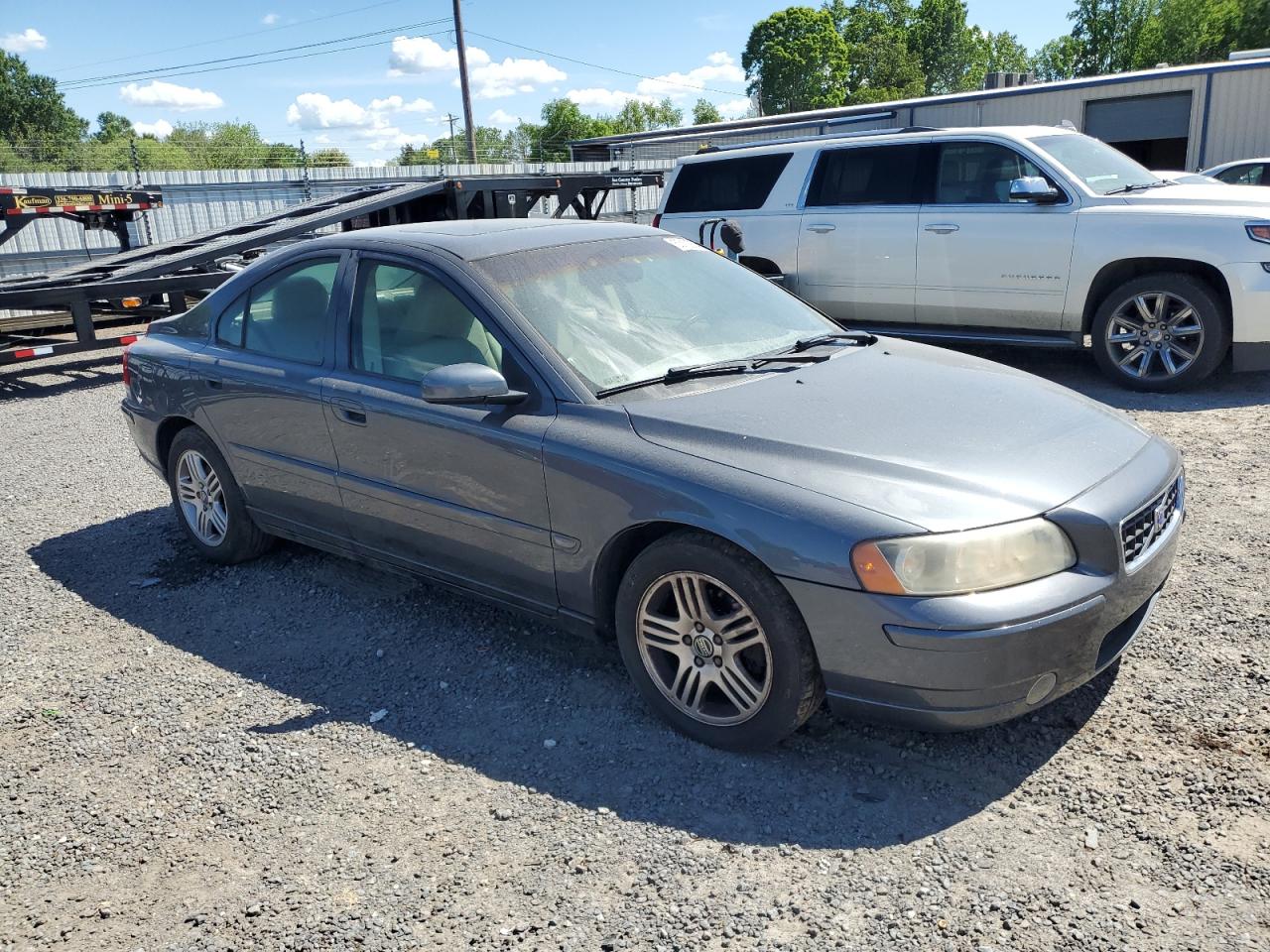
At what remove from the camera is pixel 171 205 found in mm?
18766

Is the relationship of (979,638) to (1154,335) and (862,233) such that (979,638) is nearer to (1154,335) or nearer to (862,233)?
(1154,335)

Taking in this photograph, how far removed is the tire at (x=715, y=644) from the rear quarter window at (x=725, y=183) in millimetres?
6642

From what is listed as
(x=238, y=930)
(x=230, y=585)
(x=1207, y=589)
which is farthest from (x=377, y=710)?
(x=1207, y=589)

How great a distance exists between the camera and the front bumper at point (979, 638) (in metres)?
2.71

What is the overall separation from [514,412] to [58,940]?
6.71 ft

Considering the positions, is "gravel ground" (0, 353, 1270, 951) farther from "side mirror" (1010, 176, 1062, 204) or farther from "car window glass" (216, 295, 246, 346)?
"side mirror" (1010, 176, 1062, 204)

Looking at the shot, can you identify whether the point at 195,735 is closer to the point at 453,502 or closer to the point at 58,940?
the point at 58,940

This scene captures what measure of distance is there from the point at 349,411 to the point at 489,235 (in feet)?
3.04

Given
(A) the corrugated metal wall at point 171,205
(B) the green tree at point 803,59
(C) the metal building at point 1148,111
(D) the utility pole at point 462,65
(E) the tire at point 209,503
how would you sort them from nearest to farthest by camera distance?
(E) the tire at point 209,503 < (A) the corrugated metal wall at point 171,205 < (C) the metal building at point 1148,111 < (D) the utility pole at point 462,65 < (B) the green tree at point 803,59

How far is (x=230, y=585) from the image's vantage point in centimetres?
492

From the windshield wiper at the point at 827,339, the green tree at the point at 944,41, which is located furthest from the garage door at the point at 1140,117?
the green tree at the point at 944,41

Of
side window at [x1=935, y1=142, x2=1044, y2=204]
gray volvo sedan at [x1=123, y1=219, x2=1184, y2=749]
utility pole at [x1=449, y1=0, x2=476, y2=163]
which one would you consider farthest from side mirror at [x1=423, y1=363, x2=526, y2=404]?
utility pole at [x1=449, y1=0, x2=476, y2=163]

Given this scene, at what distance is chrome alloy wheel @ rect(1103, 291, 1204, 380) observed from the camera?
7164mm

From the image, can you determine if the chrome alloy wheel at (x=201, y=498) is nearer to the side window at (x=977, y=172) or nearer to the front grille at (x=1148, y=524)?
the front grille at (x=1148, y=524)
